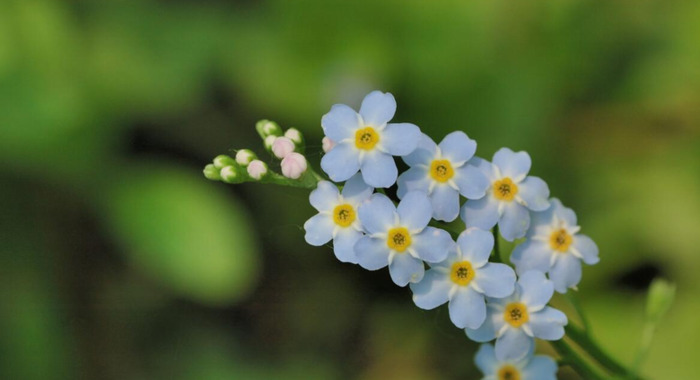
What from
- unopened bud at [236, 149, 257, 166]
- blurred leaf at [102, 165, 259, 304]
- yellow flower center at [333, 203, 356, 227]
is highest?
unopened bud at [236, 149, 257, 166]

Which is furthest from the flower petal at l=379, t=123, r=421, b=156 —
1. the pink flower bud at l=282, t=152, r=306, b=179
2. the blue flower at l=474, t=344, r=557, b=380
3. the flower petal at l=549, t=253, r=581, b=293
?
the blue flower at l=474, t=344, r=557, b=380

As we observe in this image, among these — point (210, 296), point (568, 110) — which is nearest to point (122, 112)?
point (210, 296)

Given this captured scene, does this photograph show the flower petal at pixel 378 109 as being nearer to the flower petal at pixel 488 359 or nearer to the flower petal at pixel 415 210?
the flower petal at pixel 415 210

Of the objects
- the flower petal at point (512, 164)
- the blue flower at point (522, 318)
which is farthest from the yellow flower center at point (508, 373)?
the flower petal at point (512, 164)

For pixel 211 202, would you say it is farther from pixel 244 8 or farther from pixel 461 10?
pixel 461 10

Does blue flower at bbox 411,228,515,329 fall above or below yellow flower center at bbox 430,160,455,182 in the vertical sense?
below

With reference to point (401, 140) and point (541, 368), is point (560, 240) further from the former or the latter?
point (401, 140)

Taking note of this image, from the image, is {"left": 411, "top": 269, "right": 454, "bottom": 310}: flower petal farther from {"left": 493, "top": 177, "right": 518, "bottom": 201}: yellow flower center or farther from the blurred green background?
the blurred green background

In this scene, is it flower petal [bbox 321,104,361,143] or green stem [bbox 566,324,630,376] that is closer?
flower petal [bbox 321,104,361,143]
